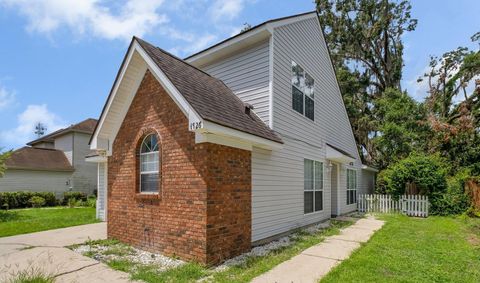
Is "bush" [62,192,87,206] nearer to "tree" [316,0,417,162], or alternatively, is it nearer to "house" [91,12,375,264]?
"house" [91,12,375,264]

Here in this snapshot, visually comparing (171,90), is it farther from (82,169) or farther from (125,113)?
(82,169)

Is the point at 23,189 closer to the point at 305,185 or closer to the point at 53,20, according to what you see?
the point at 53,20

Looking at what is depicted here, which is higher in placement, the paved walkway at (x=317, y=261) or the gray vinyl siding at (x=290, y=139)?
the gray vinyl siding at (x=290, y=139)

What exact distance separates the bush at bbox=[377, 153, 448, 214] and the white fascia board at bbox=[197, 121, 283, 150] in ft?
37.0

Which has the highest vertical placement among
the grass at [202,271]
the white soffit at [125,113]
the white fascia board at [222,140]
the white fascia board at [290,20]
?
the white fascia board at [290,20]

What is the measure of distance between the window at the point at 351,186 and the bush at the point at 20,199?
21638 millimetres

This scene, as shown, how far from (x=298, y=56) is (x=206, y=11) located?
11.8 feet

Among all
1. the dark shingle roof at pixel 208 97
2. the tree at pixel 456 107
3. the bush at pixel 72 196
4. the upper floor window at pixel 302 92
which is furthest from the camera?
the bush at pixel 72 196

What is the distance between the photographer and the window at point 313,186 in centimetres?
1108

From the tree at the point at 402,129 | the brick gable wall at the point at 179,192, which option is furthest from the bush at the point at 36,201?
the tree at the point at 402,129

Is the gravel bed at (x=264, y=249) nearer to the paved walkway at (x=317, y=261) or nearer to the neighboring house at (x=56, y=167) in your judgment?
the paved walkway at (x=317, y=261)

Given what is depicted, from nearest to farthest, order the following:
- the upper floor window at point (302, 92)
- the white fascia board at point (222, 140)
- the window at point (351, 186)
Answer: the white fascia board at point (222, 140)
the upper floor window at point (302, 92)
the window at point (351, 186)

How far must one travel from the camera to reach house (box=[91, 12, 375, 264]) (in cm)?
640

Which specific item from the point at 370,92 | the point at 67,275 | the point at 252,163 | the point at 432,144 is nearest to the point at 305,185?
the point at 252,163
